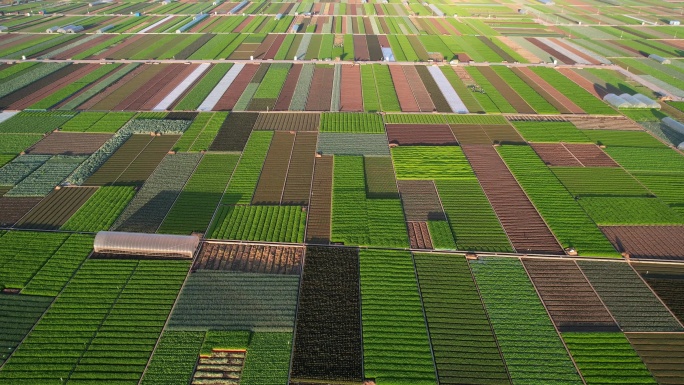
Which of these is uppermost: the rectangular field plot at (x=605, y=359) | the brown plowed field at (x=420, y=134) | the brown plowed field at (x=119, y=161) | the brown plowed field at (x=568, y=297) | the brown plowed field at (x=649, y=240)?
the brown plowed field at (x=420, y=134)

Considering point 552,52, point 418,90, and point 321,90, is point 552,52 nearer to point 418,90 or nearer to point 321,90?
point 418,90

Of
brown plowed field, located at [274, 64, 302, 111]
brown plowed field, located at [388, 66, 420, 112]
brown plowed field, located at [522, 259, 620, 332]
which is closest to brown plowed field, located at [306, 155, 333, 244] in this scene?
brown plowed field, located at [274, 64, 302, 111]

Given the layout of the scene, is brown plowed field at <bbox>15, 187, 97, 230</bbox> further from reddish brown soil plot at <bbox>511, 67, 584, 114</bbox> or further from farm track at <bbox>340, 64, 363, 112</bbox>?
reddish brown soil plot at <bbox>511, 67, 584, 114</bbox>

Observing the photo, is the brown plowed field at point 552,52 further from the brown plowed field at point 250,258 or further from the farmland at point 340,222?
the brown plowed field at point 250,258

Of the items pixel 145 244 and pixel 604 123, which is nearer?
pixel 145 244

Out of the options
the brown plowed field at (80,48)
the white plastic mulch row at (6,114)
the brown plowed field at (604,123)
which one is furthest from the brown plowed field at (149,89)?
the brown plowed field at (604,123)

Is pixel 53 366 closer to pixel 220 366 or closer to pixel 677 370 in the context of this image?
pixel 220 366

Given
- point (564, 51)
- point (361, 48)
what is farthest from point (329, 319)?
point (564, 51)

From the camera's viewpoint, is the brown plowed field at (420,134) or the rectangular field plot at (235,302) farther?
the brown plowed field at (420,134)
